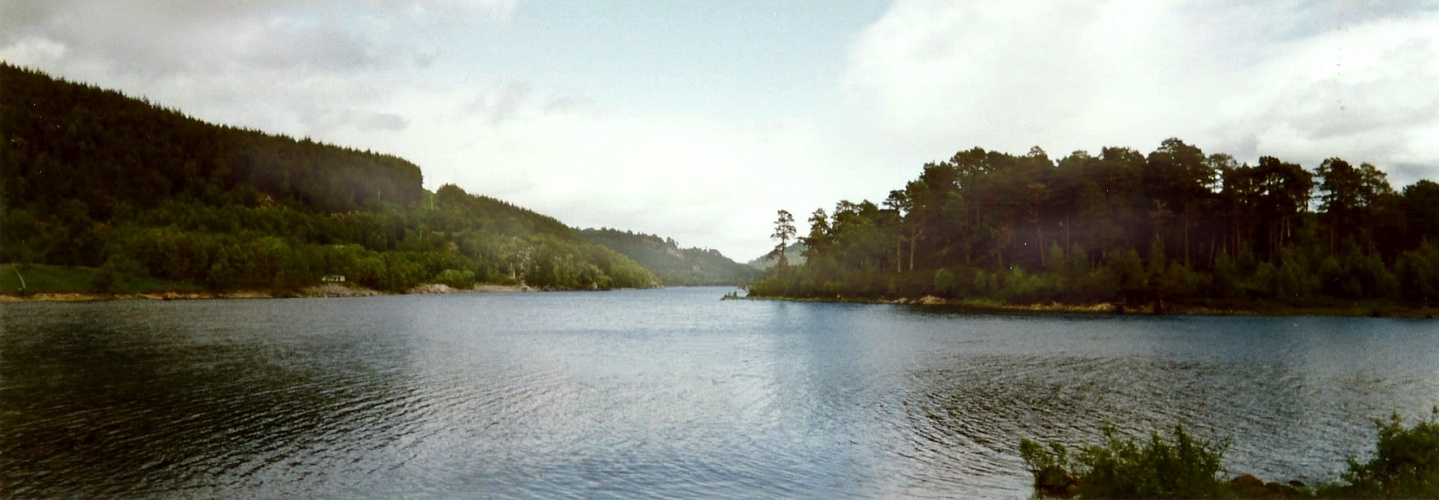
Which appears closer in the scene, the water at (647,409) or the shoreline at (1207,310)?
the water at (647,409)

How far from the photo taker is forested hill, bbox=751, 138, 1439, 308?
4441 inches

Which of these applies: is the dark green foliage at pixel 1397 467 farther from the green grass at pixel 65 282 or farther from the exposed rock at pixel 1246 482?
the green grass at pixel 65 282

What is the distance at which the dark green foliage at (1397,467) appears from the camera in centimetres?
1555

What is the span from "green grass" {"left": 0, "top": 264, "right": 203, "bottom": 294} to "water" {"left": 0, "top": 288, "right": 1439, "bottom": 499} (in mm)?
109290

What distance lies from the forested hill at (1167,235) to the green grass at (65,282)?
168557 millimetres

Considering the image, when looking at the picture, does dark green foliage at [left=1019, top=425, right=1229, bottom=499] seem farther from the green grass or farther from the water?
the green grass

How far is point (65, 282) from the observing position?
155500 mm

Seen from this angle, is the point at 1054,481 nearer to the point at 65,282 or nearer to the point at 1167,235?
the point at 1167,235

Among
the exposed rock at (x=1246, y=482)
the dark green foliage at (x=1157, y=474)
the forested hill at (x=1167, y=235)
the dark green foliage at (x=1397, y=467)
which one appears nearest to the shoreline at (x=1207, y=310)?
the forested hill at (x=1167, y=235)

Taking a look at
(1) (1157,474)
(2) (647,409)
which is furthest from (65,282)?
(1) (1157,474)

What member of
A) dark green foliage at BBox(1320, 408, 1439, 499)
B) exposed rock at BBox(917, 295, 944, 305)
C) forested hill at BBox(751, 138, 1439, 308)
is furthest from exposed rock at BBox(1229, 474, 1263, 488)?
exposed rock at BBox(917, 295, 944, 305)

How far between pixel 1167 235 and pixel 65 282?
234 metres

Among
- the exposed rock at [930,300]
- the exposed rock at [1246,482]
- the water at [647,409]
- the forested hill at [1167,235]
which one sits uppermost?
the forested hill at [1167,235]

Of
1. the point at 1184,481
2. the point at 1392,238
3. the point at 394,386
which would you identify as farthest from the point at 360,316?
the point at 1392,238
